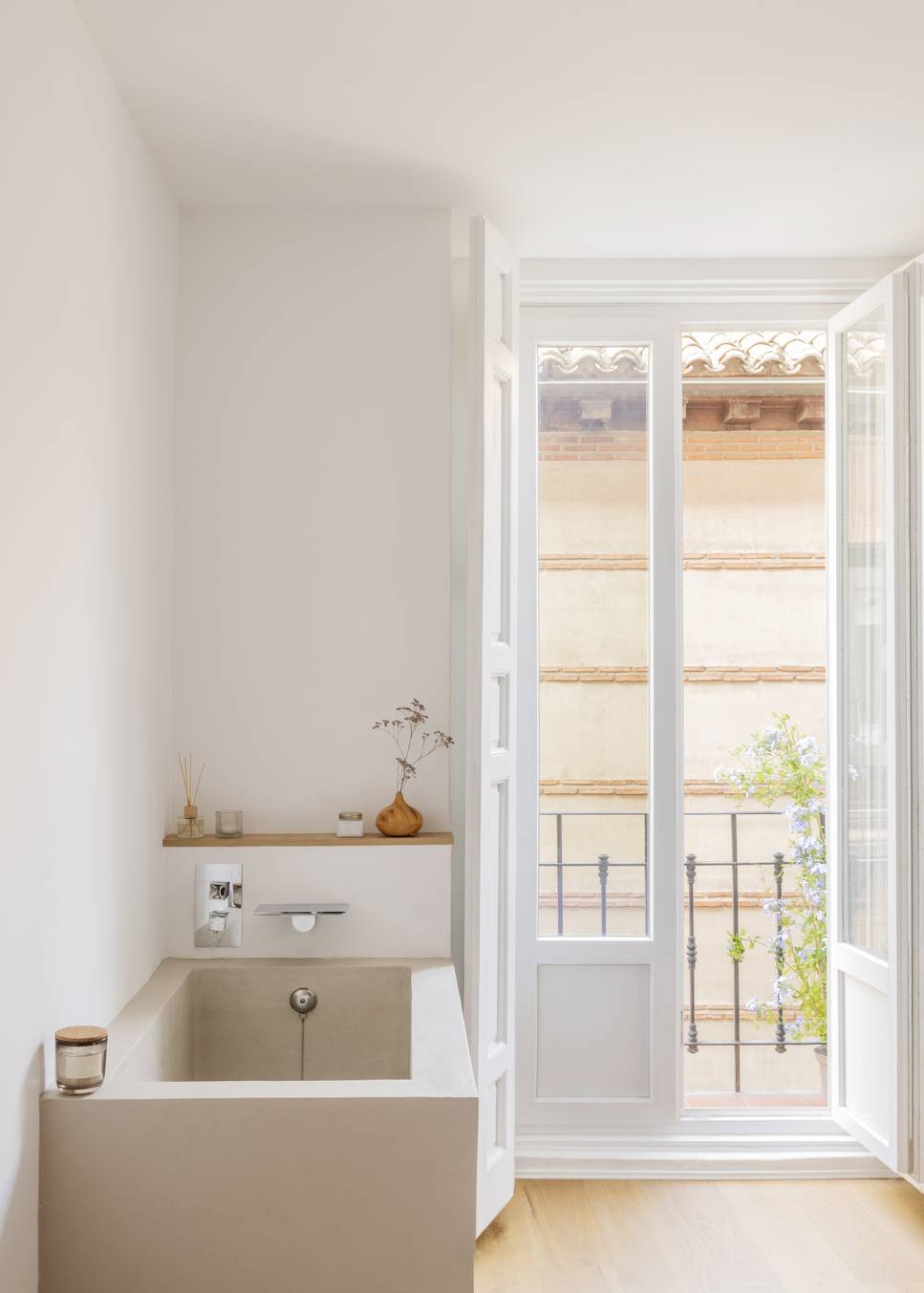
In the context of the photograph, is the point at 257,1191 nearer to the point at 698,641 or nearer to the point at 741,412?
the point at 698,641

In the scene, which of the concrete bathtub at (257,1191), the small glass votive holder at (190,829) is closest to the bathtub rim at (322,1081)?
the concrete bathtub at (257,1191)

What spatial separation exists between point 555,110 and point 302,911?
1.96 m

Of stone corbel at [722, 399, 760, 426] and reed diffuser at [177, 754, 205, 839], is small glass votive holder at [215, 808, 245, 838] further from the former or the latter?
stone corbel at [722, 399, 760, 426]

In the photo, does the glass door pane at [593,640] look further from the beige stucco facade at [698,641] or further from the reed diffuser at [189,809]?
the reed diffuser at [189,809]

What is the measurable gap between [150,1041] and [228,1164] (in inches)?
20.1

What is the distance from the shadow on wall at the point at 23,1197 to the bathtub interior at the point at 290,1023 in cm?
76

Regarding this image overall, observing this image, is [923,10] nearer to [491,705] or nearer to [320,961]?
[491,705]

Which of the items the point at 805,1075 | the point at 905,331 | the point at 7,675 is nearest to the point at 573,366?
the point at 905,331

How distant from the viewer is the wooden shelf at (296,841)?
2840 millimetres

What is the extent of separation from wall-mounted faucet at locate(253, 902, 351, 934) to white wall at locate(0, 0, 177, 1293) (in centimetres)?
29

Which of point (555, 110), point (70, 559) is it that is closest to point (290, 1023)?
point (70, 559)

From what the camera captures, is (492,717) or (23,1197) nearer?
(23,1197)

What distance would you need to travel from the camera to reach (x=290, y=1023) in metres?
2.70

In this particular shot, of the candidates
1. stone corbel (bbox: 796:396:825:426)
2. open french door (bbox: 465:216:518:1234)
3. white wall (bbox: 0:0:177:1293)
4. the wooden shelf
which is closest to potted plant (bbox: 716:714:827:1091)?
open french door (bbox: 465:216:518:1234)
